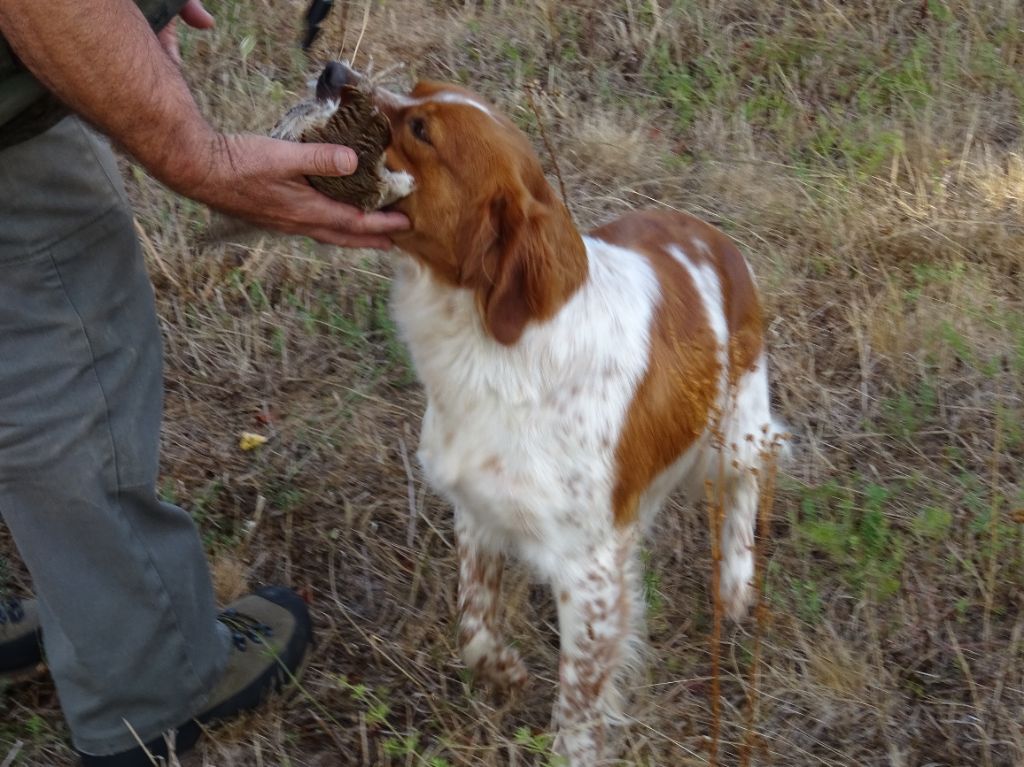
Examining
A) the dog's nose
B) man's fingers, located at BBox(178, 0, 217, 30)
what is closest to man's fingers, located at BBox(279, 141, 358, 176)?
the dog's nose

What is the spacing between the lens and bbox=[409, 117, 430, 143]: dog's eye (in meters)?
2.43

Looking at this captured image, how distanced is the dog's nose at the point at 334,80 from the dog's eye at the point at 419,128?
138mm

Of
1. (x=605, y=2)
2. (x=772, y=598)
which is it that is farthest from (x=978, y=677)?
(x=605, y=2)

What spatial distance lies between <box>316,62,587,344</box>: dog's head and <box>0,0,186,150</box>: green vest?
0.38 m

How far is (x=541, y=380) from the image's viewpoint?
2586 millimetres

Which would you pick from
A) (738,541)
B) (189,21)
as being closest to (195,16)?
(189,21)

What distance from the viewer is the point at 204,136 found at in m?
2.10

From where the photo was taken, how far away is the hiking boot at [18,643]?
9.29ft

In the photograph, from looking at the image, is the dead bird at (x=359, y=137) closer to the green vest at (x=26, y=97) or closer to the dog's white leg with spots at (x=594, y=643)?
→ the green vest at (x=26, y=97)

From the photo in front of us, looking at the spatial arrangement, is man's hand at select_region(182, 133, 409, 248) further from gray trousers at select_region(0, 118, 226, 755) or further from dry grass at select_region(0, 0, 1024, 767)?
dry grass at select_region(0, 0, 1024, 767)

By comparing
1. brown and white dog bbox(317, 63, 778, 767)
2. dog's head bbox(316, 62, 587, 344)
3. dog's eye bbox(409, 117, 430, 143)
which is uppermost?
dog's eye bbox(409, 117, 430, 143)

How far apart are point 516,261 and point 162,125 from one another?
2.38ft

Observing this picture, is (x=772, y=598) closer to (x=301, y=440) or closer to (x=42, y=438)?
(x=301, y=440)

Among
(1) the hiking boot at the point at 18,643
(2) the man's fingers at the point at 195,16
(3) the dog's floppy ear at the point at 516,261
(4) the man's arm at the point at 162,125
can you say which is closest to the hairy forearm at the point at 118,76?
(4) the man's arm at the point at 162,125
